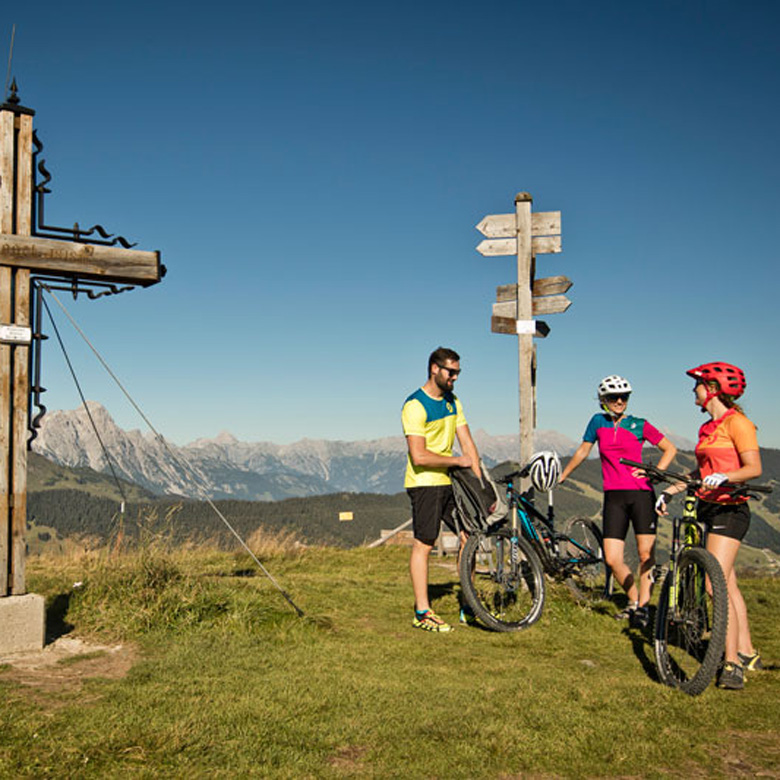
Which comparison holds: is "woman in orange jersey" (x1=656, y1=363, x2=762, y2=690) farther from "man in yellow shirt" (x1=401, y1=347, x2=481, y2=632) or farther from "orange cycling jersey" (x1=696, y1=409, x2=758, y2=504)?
"man in yellow shirt" (x1=401, y1=347, x2=481, y2=632)

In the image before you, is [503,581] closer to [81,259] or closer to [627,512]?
[627,512]

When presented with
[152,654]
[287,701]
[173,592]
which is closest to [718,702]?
[287,701]

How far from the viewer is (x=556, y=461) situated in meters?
7.55

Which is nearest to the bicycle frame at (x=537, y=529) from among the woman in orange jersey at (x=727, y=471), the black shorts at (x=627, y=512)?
the black shorts at (x=627, y=512)

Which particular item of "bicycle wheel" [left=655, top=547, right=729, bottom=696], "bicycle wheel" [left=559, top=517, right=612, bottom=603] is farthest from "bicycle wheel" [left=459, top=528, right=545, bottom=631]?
"bicycle wheel" [left=655, top=547, right=729, bottom=696]

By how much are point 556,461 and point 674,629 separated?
1935mm

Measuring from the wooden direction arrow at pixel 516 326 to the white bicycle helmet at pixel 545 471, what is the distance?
1.86m

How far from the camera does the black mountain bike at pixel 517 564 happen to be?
7.11 meters

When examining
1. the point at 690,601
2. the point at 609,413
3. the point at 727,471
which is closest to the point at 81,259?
the point at 609,413

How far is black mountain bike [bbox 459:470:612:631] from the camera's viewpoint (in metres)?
7.11

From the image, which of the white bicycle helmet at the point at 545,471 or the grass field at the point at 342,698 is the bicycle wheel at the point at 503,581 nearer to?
the grass field at the point at 342,698

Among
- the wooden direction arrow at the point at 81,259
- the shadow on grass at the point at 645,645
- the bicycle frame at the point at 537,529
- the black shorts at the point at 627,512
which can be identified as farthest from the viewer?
the bicycle frame at the point at 537,529

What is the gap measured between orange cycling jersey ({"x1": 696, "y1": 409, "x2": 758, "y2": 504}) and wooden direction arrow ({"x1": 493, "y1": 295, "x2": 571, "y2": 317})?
3.29 meters

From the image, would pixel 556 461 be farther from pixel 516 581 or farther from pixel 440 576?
pixel 440 576
